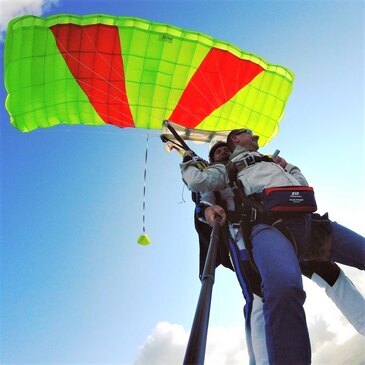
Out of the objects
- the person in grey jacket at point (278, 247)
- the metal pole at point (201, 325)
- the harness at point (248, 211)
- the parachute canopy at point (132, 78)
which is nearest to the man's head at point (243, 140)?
the person in grey jacket at point (278, 247)

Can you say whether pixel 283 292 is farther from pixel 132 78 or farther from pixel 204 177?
pixel 132 78

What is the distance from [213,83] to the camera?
6648mm

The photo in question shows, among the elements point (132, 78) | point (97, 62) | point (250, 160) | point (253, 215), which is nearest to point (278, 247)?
point (253, 215)

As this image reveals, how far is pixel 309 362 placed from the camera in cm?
180

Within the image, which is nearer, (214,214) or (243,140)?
(214,214)

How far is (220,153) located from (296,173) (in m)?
0.72

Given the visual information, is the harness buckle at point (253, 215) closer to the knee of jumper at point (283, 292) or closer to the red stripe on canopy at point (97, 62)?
the knee of jumper at point (283, 292)

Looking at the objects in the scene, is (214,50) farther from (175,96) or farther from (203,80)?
(175,96)

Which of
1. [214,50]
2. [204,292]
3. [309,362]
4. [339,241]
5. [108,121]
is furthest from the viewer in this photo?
[108,121]

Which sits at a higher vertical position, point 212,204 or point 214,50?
point 214,50

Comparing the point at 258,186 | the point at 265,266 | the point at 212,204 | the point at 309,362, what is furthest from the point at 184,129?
the point at 309,362

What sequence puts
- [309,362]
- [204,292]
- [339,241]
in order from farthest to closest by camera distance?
[339,241] < [309,362] < [204,292]

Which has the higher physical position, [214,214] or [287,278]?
[214,214]

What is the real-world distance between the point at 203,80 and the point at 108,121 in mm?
1811
